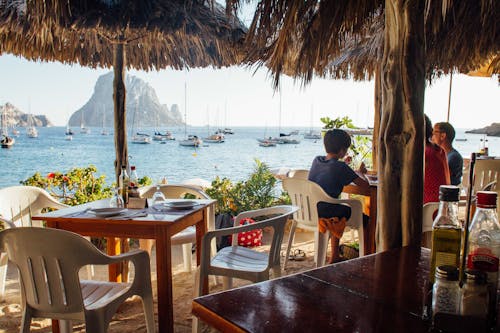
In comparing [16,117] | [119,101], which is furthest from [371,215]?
[16,117]

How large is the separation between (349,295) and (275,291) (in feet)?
0.58

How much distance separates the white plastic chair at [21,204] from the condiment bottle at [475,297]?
2803mm

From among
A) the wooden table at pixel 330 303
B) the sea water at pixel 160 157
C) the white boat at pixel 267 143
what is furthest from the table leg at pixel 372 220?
the white boat at pixel 267 143

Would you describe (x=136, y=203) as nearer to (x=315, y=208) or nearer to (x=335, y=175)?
(x=315, y=208)

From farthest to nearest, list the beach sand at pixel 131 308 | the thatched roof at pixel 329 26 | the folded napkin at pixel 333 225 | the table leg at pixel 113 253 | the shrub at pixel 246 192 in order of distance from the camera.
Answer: the shrub at pixel 246 192
the folded napkin at pixel 333 225
the table leg at pixel 113 253
the beach sand at pixel 131 308
the thatched roof at pixel 329 26

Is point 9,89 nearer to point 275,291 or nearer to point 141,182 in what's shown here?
point 141,182

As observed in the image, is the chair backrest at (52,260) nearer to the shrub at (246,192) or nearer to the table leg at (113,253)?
the table leg at (113,253)

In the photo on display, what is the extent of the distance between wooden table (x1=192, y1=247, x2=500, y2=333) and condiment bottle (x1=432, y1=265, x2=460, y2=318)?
0.05m

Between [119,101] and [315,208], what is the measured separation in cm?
240

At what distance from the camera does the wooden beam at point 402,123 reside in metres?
1.76

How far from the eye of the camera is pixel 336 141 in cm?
321

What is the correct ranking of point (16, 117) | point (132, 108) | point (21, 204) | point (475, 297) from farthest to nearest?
point (132, 108) → point (16, 117) → point (21, 204) → point (475, 297)

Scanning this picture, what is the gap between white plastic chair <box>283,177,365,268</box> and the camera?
10.3 ft

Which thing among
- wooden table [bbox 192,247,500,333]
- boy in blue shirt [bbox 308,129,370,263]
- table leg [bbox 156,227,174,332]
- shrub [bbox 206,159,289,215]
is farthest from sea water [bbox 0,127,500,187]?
wooden table [bbox 192,247,500,333]
